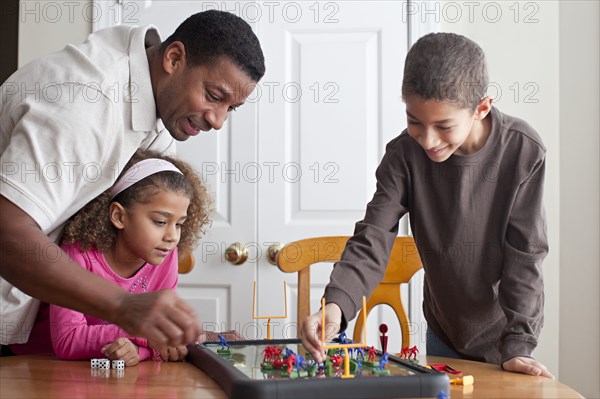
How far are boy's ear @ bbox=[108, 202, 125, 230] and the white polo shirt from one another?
0.19 meters

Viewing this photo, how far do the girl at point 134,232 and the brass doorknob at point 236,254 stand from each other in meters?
0.85

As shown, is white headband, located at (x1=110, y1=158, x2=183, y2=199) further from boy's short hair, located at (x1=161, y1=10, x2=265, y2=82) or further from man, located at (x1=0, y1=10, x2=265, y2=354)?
boy's short hair, located at (x1=161, y1=10, x2=265, y2=82)

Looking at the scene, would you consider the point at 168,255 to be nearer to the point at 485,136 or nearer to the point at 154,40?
the point at 154,40

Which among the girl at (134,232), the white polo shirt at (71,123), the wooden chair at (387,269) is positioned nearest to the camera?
the white polo shirt at (71,123)

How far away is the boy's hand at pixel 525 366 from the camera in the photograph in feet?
4.26

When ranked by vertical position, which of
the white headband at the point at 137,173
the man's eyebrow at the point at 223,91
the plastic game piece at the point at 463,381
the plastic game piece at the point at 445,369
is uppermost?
the man's eyebrow at the point at 223,91

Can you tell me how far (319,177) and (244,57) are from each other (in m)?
1.17

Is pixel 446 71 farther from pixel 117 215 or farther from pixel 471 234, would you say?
pixel 117 215

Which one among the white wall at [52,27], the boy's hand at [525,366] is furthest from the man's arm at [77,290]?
the white wall at [52,27]

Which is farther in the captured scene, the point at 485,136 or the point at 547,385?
→ the point at 485,136

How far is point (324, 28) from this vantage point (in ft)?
8.77

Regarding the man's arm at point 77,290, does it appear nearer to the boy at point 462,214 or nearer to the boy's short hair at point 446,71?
the boy at point 462,214

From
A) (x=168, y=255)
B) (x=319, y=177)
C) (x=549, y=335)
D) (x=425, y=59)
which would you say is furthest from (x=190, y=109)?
(x=549, y=335)

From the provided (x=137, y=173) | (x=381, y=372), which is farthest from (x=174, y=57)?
(x=381, y=372)
